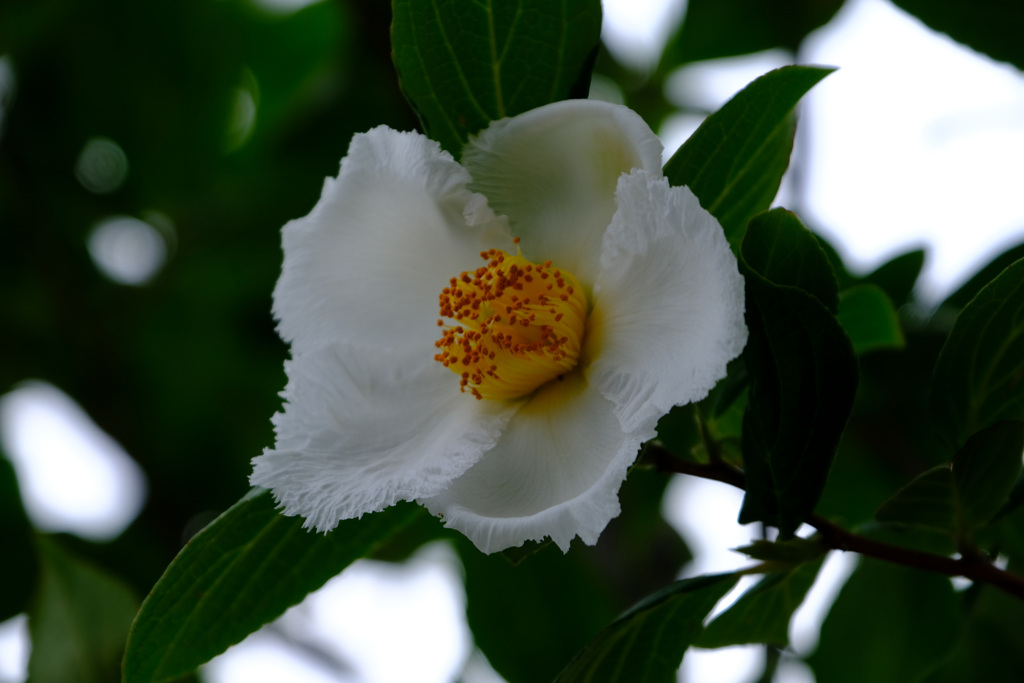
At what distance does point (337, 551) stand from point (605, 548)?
2.42ft

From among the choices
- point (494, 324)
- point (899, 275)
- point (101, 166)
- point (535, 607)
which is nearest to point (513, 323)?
point (494, 324)

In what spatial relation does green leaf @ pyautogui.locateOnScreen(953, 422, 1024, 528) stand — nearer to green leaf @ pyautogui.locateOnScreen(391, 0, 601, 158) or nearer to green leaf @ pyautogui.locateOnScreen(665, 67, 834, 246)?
green leaf @ pyautogui.locateOnScreen(665, 67, 834, 246)

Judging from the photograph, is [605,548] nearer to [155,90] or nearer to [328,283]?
[328,283]

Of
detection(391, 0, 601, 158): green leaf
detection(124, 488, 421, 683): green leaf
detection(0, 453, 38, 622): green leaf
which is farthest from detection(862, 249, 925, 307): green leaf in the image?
detection(0, 453, 38, 622): green leaf

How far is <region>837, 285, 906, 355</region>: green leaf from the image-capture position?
41.6 inches

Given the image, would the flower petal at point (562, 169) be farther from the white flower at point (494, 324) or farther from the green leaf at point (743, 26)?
the green leaf at point (743, 26)

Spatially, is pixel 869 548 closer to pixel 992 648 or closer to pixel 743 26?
pixel 992 648

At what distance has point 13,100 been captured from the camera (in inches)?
84.9

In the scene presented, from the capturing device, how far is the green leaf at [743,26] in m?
1.96

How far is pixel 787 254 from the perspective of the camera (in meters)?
0.80

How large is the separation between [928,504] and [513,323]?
43cm

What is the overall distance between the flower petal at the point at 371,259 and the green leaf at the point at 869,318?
0.39 m

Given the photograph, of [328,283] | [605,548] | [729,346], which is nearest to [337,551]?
[328,283]

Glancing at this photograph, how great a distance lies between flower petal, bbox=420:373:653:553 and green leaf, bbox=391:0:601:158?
285 millimetres
